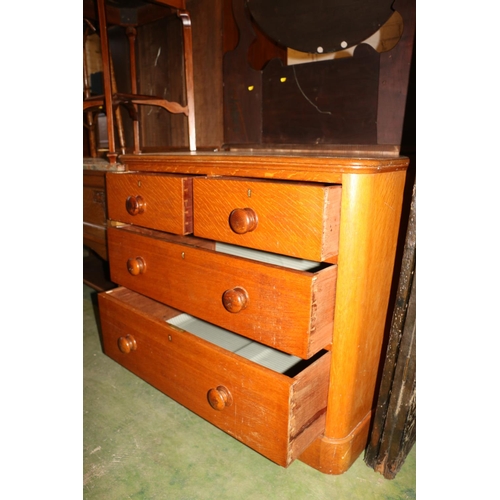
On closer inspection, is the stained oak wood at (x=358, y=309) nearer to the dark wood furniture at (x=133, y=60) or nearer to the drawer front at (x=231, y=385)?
the drawer front at (x=231, y=385)

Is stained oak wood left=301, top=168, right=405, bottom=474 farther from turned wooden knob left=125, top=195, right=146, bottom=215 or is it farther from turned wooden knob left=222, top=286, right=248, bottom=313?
turned wooden knob left=125, top=195, right=146, bottom=215

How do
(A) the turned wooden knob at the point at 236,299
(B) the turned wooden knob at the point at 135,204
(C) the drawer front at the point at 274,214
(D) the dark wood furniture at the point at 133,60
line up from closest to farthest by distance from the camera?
(C) the drawer front at the point at 274,214 < (A) the turned wooden knob at the point at 236,299 < (B) the turned wooden knob at the point at 135,204 < (D) the dark wood furniture at the point at 133,60

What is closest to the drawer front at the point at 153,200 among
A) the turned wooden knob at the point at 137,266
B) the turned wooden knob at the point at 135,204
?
the turned wooden knob at the point at 135,204

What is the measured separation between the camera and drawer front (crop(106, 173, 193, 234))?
954mm

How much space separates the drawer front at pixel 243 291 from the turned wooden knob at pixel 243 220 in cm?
8

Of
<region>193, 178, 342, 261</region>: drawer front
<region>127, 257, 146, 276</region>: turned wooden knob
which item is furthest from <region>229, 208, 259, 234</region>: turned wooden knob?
<region>127, 257, 146, 276</region>: turned wooden knob

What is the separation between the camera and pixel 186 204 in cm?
95

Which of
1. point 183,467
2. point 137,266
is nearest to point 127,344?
point 137,266

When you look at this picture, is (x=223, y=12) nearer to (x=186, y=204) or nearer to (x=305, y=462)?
(x=186, y=204)

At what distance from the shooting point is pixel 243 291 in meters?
0.83

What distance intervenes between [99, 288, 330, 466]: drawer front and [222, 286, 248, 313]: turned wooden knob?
114 millimetres

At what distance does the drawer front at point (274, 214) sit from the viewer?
2.29 ft

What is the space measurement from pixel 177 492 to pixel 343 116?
1213 mm
